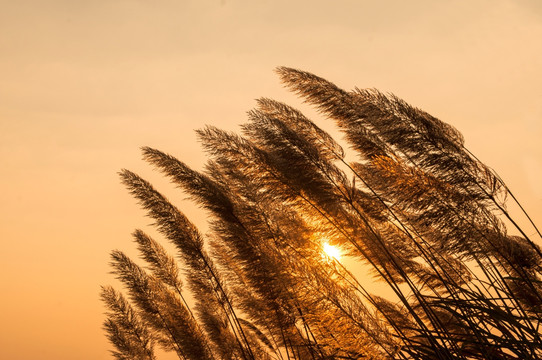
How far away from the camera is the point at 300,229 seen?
3291 mm

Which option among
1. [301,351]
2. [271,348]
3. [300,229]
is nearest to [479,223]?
[300,229]

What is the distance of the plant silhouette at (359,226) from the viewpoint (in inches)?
98.3

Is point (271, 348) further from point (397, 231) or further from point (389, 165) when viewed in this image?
point (389, 165)

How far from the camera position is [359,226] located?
3.16 meters

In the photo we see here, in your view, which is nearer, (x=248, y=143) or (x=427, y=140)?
(x=427, y=140)

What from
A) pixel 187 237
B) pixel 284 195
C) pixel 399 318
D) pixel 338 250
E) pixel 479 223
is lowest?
pixel 399 318

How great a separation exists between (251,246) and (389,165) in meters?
1.24

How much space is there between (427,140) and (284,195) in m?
1.01

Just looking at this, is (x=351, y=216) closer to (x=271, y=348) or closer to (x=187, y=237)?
(x=187, y=237)

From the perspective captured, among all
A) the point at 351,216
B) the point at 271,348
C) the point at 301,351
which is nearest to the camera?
the point at 351,216

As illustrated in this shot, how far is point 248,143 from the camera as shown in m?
3.33

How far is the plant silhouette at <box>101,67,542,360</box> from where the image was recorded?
250cm

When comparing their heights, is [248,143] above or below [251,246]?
above

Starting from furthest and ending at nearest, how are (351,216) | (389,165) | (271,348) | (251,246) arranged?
(271,348) < (251,246) < (351,216) < (389,165)
